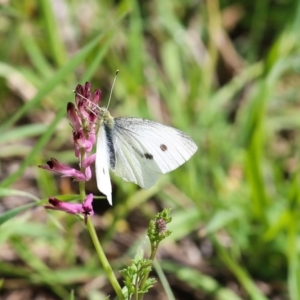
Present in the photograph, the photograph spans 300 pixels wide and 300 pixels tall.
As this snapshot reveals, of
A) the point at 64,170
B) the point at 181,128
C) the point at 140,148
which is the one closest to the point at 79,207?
the point at 64,170

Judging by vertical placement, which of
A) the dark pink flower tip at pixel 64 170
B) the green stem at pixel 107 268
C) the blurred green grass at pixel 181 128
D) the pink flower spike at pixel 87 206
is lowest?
the green stem at pixel 107 268

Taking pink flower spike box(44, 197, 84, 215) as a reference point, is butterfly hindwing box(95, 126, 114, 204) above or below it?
above

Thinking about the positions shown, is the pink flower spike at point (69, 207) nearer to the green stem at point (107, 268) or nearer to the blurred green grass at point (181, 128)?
the green stem at point (107, 268)

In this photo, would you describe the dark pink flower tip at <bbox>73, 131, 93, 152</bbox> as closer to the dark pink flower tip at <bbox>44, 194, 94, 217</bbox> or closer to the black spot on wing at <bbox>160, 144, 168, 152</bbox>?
the dark pink flower tip at <bbox>44, 194, 94, 217</bbox>

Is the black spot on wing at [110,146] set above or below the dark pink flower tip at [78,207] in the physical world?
above

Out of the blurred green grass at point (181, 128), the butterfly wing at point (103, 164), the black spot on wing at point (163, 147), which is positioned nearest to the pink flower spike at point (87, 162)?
the butterfly wing at point (103, 164)

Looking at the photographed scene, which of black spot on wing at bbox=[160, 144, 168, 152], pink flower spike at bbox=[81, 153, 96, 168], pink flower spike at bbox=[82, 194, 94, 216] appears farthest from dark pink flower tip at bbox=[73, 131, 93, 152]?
black spot on wing at bbox=[160, 144, 168, 152]

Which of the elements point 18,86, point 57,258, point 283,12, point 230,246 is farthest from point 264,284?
point 283,12

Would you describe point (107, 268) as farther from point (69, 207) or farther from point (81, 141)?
point (81, 141)
